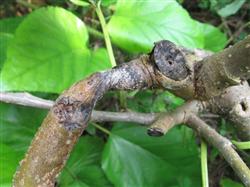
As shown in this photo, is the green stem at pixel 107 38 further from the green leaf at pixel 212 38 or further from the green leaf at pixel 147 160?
the green leaf at pixel 212 38

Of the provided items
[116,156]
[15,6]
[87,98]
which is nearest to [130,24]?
[116,156]

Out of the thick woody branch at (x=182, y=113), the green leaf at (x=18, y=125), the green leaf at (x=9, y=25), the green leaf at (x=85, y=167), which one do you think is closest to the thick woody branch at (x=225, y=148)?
the thick woody branch at (x=182, y=113)

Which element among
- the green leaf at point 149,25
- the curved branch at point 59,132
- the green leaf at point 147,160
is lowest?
the green leaf at point 147,160

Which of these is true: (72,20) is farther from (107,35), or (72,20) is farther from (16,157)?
(16,157)

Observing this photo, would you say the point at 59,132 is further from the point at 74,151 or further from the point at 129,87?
the point at 74,151

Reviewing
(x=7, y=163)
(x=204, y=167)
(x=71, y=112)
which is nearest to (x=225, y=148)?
(x=204, y=167)
